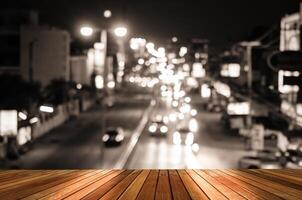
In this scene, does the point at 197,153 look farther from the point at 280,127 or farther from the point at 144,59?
the point at 144,59

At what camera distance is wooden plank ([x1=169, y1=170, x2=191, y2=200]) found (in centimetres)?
581

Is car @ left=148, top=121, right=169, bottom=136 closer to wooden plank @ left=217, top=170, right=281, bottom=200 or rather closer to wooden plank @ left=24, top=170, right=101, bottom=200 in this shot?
wooden plank @ left=24, top=170, right=101, bottom=200

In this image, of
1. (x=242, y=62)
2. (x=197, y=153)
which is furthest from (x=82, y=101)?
(x=197, y=153)

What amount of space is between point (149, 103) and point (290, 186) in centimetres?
6273

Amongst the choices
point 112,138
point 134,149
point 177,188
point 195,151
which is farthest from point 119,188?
point 112,138

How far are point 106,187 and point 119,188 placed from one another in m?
0.20

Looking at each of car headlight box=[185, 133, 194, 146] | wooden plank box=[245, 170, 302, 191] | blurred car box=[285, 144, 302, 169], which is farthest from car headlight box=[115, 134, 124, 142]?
wooden plank box=[245, 170, 302, 191]

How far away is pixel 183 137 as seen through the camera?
40.5m

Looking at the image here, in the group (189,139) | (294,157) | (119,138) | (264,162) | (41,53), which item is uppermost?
(41,53)

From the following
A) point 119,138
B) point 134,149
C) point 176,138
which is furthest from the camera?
point 176,138

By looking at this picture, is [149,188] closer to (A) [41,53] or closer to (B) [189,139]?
A: (B) [189,139]

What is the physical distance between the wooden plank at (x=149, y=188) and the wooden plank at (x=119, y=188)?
0.26 meters

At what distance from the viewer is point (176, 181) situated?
7086mm

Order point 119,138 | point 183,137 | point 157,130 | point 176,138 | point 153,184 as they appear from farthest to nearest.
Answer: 1. point 157,130
2. point 183,137
3. point 176,138
4. point 119,138
5. point 153,184
